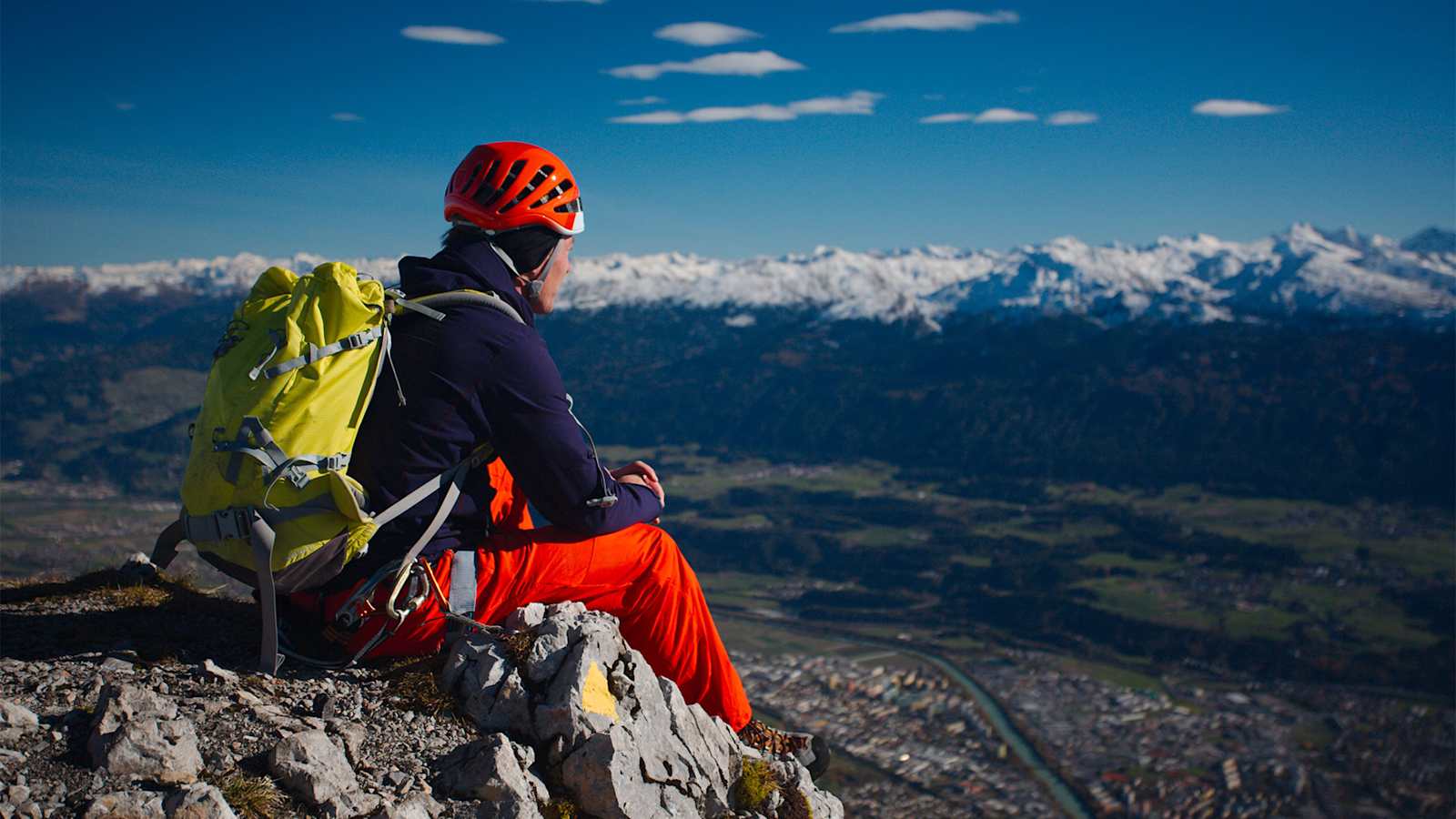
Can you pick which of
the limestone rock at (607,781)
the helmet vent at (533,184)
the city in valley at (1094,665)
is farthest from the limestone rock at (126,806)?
the city in valley at (1094,665)

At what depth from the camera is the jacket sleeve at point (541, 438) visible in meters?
6.50

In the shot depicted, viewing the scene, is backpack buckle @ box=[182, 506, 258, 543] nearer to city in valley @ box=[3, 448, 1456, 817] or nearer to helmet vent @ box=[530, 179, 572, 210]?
helmet vent @ box=[530, 179, 572, 210]

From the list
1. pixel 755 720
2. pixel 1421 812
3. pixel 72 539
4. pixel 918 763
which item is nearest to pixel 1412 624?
pixel 1421 812

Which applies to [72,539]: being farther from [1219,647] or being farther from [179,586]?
[1219,647]

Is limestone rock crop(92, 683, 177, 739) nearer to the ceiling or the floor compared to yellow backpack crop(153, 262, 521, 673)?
nearer to the floor

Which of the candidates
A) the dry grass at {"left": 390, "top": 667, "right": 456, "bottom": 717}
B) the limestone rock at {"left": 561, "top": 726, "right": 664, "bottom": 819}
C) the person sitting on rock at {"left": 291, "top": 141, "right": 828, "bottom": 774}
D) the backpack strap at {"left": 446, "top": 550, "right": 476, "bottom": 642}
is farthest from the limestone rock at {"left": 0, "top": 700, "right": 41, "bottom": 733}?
the limestone rock at {"left": 561, "top": 726, "right": 664, "bottom": 819}

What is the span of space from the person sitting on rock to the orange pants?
0.01 metres

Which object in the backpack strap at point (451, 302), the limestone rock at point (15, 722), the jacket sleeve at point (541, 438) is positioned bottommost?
the limestone rock at point (15, 722)

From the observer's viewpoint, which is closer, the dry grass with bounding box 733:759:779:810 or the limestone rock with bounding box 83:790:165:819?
the limestone rock with bounding box 83:790:165:819

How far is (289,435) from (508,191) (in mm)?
2418

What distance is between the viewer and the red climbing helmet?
7145mm

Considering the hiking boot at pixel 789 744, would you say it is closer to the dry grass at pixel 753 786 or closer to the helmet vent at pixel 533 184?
the dry grass at pixel 753 786

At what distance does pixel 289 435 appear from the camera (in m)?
6.01

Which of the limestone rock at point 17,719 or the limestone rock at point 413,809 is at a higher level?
the limestone rock at point 17,719
